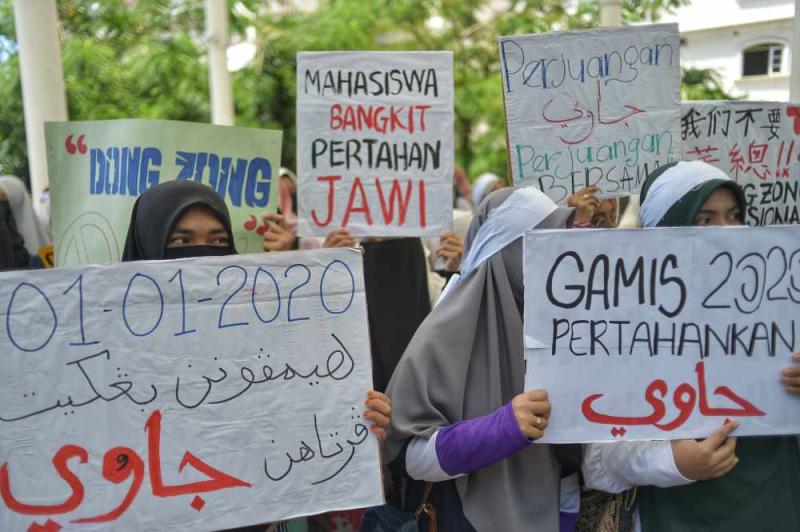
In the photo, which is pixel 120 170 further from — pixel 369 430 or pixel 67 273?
pixel 369 430

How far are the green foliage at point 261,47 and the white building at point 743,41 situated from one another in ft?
2.51

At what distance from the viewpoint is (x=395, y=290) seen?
3.86 m

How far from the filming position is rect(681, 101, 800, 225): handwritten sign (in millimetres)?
3471

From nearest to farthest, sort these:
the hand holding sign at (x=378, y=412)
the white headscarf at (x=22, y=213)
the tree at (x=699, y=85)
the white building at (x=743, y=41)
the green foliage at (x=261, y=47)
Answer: the hand holding sign at (x=378, y=412)
the white headscarf at (x=22, y=213)
the white building at (x=743, y=41)
the tree at (x=699, y=85)
the green foliage at (x=261, y=47)

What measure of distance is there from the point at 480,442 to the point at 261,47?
36.8 ft

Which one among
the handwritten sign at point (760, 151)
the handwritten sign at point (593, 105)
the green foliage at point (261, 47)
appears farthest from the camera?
the green foliage at point (261, 47)

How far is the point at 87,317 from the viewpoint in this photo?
193cm

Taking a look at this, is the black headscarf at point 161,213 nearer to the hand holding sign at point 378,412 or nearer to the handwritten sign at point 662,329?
the hand holding sign at point 378,412

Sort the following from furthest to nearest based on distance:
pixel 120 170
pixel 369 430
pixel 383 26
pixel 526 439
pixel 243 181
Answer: pixel 383 26
pixel 243 181
pixel 120 170
pixel 369 430
pixel 526 439

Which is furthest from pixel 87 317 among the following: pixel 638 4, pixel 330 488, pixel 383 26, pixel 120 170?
pixel 383 26

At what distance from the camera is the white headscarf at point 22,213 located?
430 cm

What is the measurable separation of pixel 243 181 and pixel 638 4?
6157 mm

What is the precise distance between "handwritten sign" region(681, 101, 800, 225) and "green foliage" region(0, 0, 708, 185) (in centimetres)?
472

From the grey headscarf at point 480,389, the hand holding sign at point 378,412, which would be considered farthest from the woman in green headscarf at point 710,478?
the hand holding sign at point 378,412
